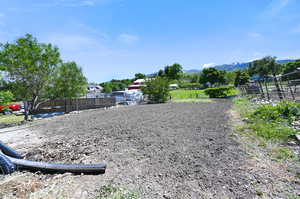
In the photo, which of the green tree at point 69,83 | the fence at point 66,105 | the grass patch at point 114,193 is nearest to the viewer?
the grass patch at point 114,193

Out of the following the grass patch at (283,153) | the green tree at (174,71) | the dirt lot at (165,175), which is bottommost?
the dirt lot at (165,175)

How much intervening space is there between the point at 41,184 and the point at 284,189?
Answer: 2865mm

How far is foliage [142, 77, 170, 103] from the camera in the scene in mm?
17344

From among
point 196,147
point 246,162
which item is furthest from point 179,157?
point 246,162

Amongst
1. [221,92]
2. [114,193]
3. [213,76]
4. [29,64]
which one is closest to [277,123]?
[114,193]

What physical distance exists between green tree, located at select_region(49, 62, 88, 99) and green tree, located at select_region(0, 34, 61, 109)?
1.64m

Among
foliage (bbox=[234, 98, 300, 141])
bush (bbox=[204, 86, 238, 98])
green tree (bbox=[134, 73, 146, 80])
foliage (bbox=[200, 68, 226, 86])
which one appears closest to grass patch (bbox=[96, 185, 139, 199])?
foliage (bbox=[234, 98, 300, 141])

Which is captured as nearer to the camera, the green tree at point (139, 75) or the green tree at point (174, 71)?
the green tree at point (174, 71)

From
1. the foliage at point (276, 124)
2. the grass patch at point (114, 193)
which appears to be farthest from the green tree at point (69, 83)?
the foliage at point (276, 124)

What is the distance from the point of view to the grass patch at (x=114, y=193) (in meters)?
1.63

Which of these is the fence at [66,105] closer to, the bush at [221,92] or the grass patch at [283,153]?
the grass patch at [283,153]

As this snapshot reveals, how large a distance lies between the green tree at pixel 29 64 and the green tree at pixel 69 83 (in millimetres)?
1642

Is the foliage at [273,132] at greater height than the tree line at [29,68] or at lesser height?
lesser

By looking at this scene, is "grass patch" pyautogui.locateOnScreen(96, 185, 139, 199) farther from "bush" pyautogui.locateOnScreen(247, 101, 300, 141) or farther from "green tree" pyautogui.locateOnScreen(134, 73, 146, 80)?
"green tree" pyautogui.locateOnScreen(134, 73, 146, 80)
